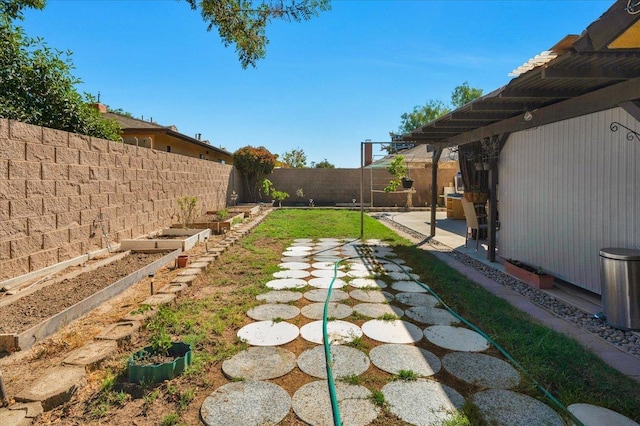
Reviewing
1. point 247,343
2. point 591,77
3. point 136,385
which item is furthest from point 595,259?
point 136,385

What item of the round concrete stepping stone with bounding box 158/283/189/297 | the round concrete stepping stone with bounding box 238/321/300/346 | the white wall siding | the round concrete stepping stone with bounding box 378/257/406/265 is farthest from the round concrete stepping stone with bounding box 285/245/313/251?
the white wall siding

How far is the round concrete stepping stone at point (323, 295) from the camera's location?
378 cm

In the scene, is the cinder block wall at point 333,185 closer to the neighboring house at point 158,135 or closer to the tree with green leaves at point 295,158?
the neighboring house at point 158,135

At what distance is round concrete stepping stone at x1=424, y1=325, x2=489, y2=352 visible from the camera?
263cm

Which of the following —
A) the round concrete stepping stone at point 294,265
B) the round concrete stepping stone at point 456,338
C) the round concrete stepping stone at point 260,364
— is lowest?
the round concrete stepping stone at point 456,338

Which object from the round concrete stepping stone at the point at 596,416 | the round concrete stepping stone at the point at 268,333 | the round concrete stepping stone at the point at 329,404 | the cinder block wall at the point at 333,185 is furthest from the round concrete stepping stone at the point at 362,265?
the cinder block wall at the point at 333,185

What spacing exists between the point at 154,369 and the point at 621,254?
3.96 metres

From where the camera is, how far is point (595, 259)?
3711mm

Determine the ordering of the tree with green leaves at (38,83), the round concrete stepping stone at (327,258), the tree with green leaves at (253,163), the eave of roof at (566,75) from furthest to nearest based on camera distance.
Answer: the tree with green leaves at (253,163) < the round concrete stepping stone at (327,258) < the tree with green leaves at (38,83) < the eave of roof at (566,75)

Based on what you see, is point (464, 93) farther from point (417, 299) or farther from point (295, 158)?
point (417, 299)

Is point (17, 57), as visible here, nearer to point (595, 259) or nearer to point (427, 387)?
point (427, 387)

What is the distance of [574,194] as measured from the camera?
13.2 feet

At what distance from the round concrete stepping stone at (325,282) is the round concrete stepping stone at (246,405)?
221 cm

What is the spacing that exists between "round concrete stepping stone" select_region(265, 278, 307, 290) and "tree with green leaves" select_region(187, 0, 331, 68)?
3443 mm
